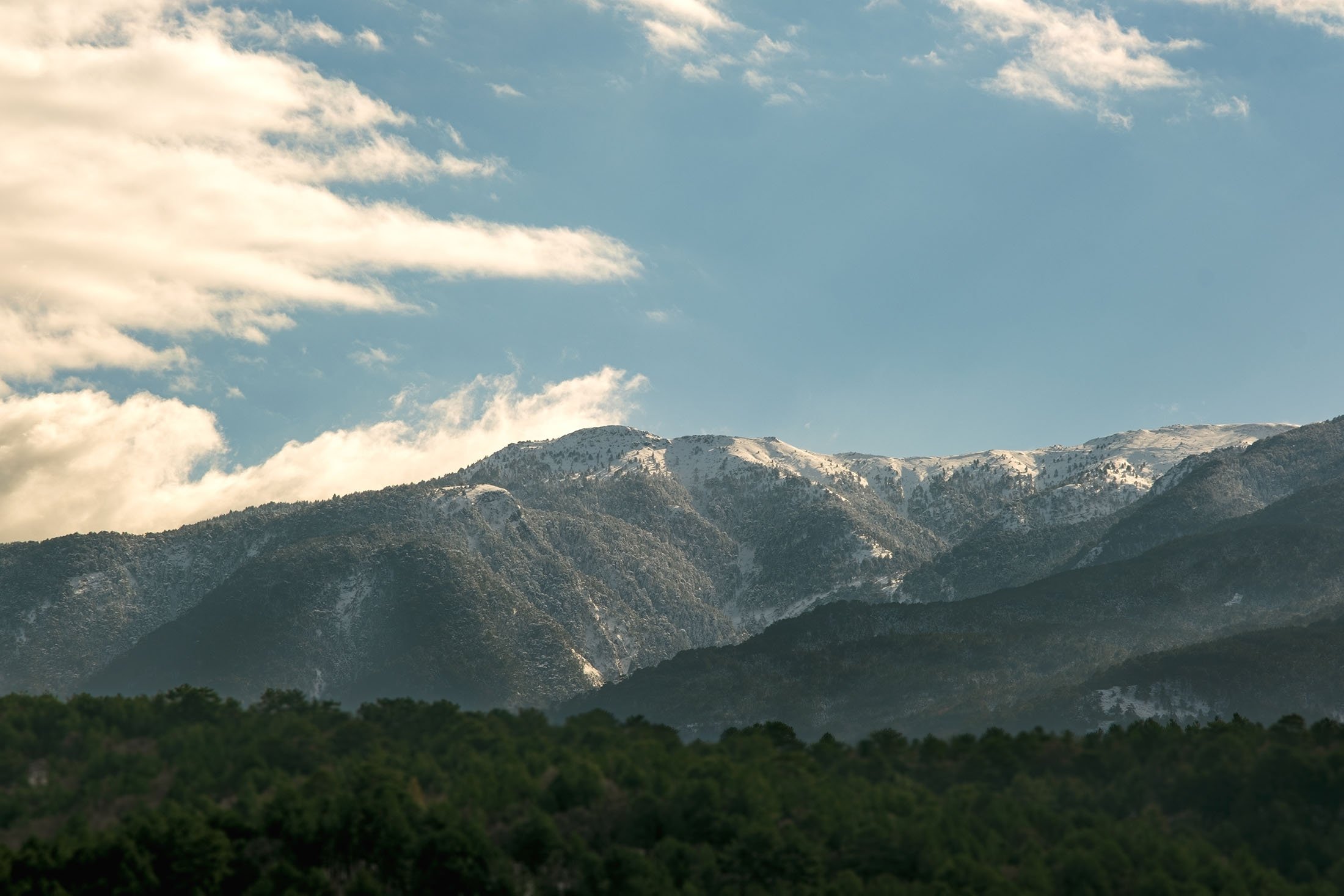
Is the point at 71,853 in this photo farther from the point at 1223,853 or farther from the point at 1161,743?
the point at 1161,743

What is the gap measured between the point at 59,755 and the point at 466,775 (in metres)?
53.4

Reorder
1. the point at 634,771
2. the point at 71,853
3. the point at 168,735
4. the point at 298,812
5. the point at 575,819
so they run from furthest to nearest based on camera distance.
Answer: the point at 168,735
the point at 634,771
the point at 575,819
the point at 298,812
the point at 71,853

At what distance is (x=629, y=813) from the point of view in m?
162

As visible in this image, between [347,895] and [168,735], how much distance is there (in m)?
55.5

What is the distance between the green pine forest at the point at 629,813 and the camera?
14162 cm

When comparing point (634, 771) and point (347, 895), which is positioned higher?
point (634, 771)

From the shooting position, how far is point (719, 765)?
177 m

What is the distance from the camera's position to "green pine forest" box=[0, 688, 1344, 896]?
142 metres

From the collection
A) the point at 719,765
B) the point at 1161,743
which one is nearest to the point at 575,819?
the point at 719,765

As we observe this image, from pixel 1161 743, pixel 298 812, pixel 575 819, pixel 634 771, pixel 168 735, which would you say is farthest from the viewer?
pixel 1161 743

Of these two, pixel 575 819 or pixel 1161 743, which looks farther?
pixel 1161 743

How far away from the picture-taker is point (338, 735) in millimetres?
193125

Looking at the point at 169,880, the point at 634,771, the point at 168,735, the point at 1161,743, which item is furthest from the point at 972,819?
the point at 168,735

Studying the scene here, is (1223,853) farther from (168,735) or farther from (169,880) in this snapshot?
(168,735)
